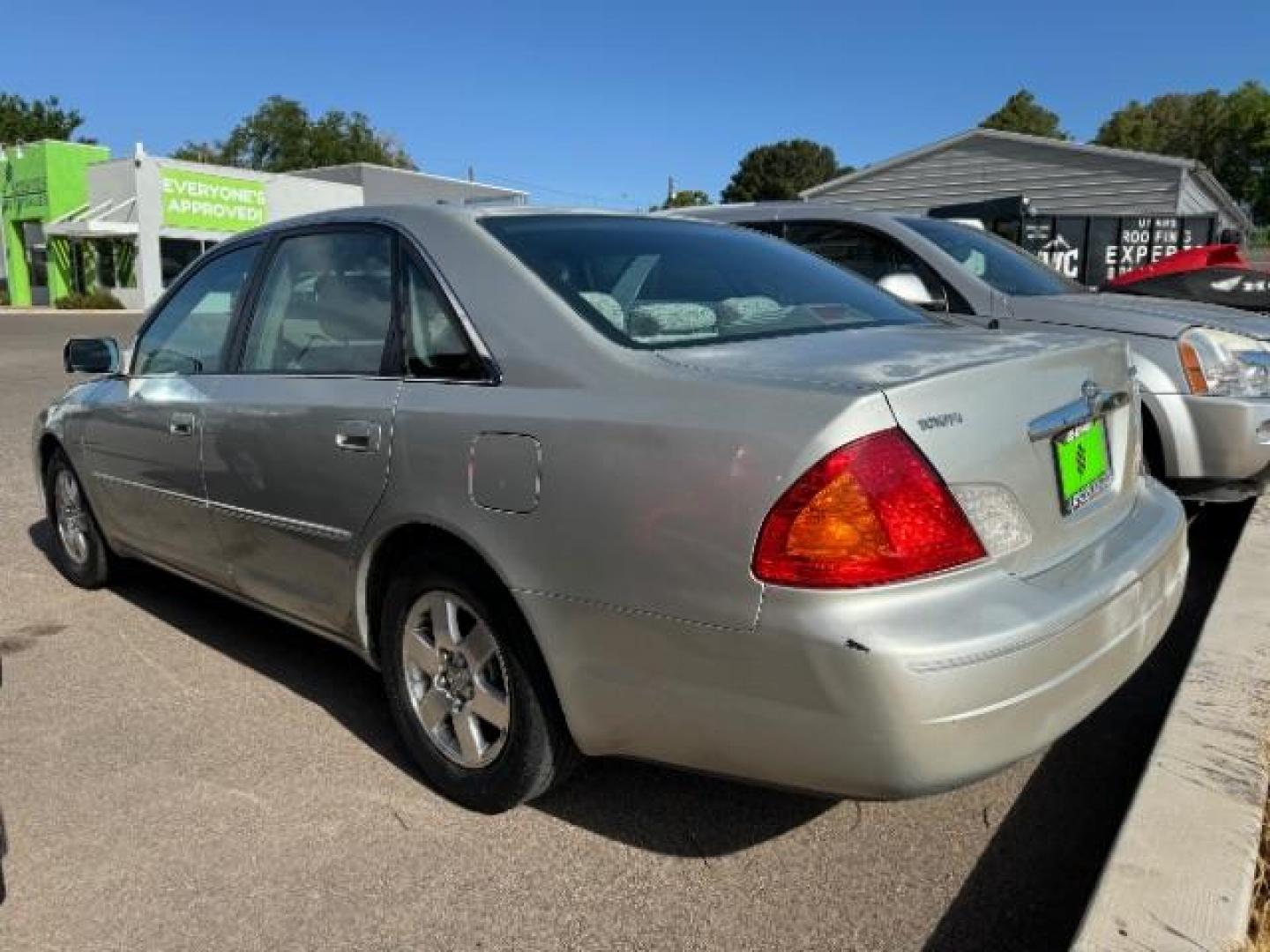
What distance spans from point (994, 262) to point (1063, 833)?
13.3 feet

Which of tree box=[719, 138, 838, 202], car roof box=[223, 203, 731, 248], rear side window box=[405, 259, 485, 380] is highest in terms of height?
tree box=[719, 138, 838, 202]

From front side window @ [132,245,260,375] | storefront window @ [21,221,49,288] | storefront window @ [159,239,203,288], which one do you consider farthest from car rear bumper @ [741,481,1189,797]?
storefront window @ [21,221,49,288]

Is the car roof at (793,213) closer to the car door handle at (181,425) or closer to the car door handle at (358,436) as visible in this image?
the car door handle at (181,425)

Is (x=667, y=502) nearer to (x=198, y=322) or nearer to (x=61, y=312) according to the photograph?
(x=198, y=322)

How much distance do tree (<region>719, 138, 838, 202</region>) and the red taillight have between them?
72808mm

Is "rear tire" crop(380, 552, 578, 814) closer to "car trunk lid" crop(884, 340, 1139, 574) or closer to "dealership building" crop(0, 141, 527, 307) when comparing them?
"car trunk lid" crop(884, 340, 1139, 574)

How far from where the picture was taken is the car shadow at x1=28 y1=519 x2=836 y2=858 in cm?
278

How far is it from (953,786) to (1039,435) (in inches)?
31.0

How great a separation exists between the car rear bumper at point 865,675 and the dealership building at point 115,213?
Result: 31.9 m

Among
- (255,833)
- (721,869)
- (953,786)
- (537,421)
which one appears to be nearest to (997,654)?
(953,786)

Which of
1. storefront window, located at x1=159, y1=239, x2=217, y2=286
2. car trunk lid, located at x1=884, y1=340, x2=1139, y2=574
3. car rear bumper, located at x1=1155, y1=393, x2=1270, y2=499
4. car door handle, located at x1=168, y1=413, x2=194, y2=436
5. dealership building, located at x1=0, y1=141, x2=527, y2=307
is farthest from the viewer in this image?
storefront window, located at x1=159, y1=239, x2=217, y2=286

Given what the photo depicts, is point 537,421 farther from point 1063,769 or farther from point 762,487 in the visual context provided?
point 1063,769

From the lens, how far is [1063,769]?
10.1 ft

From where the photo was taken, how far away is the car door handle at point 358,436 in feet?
9.46
